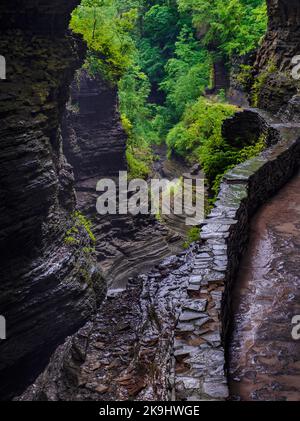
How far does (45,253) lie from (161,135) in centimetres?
2325

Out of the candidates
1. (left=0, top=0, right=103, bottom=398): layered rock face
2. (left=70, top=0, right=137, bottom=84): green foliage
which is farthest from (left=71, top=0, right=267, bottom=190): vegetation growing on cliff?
(left=0, top=0, right=103, bottom=398): layered rock face

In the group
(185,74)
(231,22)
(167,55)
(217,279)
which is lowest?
(217,279)

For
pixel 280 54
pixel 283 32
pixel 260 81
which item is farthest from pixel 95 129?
pixel 283 32

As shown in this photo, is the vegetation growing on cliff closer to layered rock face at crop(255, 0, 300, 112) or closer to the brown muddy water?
layered rock face at crop(255, 0, 300, 112)

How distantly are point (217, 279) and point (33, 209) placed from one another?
7697 millimetres

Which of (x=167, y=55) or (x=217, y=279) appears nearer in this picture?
(x=217, y=279)

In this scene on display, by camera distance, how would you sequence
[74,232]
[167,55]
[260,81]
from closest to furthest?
[74,232] → [260,81] → [167,55]

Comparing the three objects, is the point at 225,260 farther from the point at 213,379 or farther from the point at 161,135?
the point at 161,135

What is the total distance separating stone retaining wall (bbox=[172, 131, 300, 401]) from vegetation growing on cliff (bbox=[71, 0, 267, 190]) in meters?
5.81

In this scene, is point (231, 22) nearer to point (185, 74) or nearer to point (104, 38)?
point (185, 74)

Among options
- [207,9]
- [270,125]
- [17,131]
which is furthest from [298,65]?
[207,9]

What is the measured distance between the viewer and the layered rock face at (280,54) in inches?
599

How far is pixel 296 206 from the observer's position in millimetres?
9156

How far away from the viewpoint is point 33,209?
40.3ft
